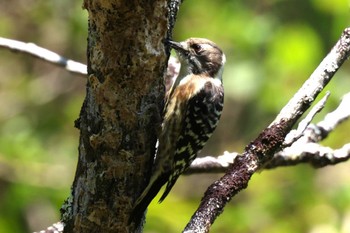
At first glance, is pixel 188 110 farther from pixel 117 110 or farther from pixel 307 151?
pixel 117 110

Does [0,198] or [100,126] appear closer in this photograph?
[100,126]

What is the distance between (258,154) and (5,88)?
4.85 meters

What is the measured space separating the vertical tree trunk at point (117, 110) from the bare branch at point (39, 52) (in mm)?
1135

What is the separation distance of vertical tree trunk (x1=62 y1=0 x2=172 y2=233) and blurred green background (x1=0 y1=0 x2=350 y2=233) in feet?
8.04

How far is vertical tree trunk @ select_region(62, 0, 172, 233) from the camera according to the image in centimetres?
307

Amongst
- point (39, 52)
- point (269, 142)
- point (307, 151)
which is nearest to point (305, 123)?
point (269, 142)

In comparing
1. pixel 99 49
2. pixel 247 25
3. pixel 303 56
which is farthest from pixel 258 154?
pixel 247 25

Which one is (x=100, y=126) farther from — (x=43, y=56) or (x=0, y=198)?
(x=0, y=198)

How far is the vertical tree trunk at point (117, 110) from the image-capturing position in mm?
3066

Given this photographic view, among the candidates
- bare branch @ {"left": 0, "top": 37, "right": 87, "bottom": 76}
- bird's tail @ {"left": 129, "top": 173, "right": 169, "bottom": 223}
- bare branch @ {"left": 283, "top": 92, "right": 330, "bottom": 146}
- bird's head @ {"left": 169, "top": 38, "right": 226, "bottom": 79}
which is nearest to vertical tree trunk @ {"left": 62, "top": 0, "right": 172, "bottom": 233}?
bird's tail @ {"left": 129, "top": 173, "right": 169, "bottom": 223}

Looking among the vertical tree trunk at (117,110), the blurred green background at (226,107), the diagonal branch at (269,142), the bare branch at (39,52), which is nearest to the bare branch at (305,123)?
the diagonal branch at (269,142)

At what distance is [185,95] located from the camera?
14.3 ft

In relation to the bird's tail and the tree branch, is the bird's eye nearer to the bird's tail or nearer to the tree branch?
the tree branch

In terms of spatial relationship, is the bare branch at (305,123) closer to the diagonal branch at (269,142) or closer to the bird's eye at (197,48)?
the diagonal branch at (269,142)
